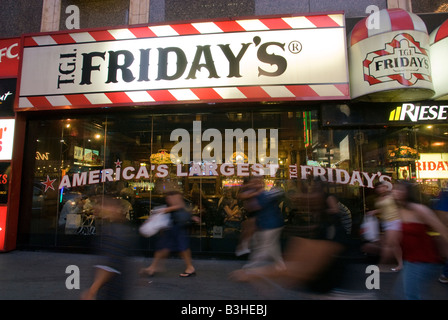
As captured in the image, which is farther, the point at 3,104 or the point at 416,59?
the point at 3,104

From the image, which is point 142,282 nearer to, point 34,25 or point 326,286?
point 326,286

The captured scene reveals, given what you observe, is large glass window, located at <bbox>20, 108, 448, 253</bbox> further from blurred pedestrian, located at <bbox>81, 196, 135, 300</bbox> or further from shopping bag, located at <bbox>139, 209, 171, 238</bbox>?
blurred pedestrian, located at <bbox>81, 196, 135, 300</bbox>

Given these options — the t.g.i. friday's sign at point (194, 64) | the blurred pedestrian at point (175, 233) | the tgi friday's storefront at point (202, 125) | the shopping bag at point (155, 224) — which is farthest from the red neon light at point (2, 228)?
the shopping bag at point (155, 224)

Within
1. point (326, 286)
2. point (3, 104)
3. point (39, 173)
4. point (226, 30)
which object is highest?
point (226, 30)

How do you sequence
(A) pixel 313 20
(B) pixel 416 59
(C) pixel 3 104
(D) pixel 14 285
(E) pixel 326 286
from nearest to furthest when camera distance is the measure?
(E) pixel 326 286
(D) pixel 14 285
(B) pixel 416 59
(A) pixel 313 20
(C) pixel 3 104

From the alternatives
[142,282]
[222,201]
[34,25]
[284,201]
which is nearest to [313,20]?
[284,201]

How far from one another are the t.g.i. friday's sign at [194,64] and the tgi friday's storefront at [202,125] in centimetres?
3

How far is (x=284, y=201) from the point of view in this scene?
6980 millimetres

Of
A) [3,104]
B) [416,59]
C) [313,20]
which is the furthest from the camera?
[3,104]

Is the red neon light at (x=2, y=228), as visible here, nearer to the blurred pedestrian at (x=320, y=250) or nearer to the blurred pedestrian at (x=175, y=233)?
the blurred pedestrian at (x=175, y=233)

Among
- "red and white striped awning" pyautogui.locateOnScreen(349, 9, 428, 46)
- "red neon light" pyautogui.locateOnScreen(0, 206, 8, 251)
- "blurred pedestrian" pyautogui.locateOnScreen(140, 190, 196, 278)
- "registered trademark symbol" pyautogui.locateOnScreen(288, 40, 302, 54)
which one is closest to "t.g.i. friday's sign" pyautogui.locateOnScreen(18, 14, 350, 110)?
"registered trademark symbol" pyautogui.locateOnScreen(288, 40, 302, 54)

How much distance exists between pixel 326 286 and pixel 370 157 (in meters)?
4.65

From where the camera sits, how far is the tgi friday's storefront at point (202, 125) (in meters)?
6.50

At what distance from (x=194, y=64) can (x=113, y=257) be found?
4.79 metres
